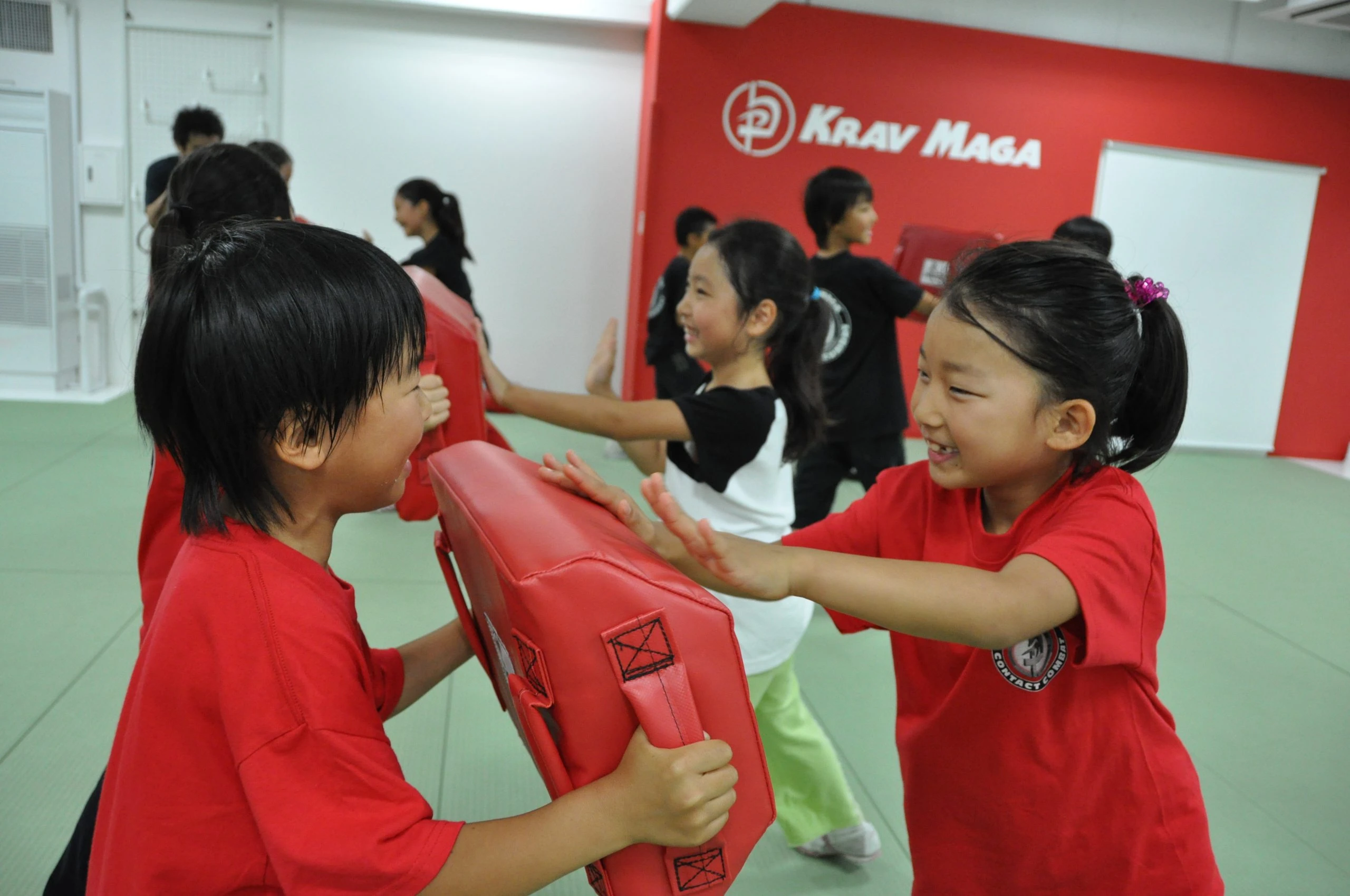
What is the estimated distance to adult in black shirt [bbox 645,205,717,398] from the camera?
4.52m

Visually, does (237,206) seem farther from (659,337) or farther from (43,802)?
(659,337)

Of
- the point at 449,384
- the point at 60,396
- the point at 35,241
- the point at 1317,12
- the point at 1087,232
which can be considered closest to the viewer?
the point at 449,384

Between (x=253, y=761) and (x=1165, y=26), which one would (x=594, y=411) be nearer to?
(x=253, y=761)

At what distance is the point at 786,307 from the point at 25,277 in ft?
Result: 19.0

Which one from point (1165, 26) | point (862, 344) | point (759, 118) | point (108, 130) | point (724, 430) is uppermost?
point (1165, 26)

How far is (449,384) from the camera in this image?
1.67 metres

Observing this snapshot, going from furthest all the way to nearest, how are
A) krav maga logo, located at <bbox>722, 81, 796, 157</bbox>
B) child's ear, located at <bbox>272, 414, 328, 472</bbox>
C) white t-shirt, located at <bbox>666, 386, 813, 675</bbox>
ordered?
1. krav maga logo, located at <bbox>722, 81, 796, 157</bbox>
2. white t-shirt, located at <bbox>666, 386, 813, 675</bbox>
3. child's ear, located at <bbox>272, 414, 328, 472</bbox>

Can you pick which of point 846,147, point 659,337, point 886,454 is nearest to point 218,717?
point 886,454

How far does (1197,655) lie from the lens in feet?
10.8

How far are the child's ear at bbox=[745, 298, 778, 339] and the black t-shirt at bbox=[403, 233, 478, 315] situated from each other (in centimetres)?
275

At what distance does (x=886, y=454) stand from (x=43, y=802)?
2641 mm

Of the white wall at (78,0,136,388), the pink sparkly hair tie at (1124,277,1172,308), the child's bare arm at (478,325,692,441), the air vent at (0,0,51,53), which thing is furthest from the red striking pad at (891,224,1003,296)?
the air vent at (0,0,51,53)

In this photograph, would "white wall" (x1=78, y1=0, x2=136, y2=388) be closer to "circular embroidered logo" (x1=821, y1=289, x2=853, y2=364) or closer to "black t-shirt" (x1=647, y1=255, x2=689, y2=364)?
"black t-shirt" (x1=647, y1=255, x2=689, y2=364)

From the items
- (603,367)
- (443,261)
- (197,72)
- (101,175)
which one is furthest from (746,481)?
(101,175)
